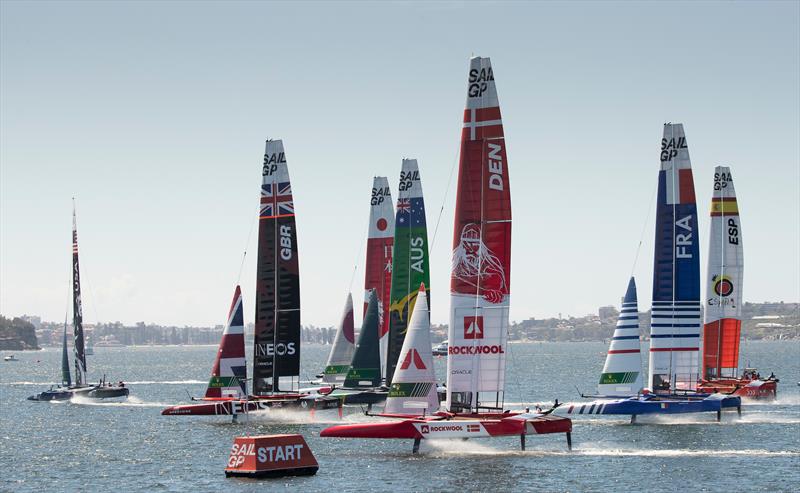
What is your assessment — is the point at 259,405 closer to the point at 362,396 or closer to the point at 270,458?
the point at 362,396

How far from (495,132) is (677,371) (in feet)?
68.1

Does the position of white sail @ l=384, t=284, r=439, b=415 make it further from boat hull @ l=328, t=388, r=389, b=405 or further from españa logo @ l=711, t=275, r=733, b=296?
españa logo @ l=711, t=275, r=733, b=296

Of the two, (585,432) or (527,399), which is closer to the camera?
(585,432)

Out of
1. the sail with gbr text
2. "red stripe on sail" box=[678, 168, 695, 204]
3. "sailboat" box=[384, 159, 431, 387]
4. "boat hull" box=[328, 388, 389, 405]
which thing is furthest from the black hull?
"red stripe on sail" box=[678, 168, 695, 204]

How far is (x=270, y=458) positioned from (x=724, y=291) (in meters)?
37.8

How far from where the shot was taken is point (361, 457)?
4500 cm

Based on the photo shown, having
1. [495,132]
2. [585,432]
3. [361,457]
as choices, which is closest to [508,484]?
[361,457]

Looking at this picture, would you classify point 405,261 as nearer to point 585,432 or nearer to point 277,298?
point 277,298

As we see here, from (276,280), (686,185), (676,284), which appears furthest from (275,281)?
(686,185)

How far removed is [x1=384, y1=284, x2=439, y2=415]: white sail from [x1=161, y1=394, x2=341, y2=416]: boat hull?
15.0 metres

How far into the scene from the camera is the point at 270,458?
39125 millimetres

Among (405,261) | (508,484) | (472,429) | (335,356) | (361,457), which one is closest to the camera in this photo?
(508,484)

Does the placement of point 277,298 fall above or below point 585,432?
above

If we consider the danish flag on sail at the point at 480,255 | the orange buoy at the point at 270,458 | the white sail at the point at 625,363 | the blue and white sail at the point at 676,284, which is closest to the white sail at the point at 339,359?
the white sail at the point at 625,363
